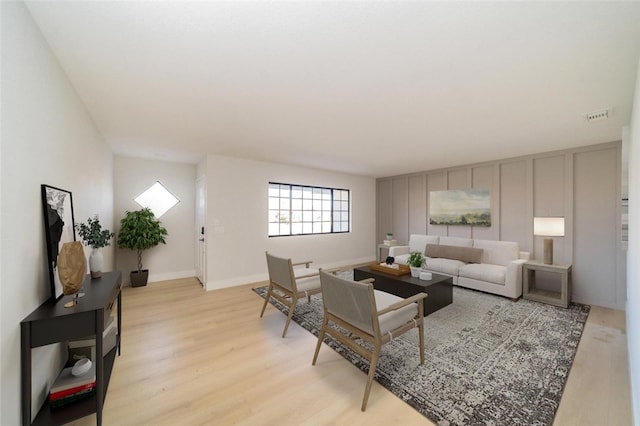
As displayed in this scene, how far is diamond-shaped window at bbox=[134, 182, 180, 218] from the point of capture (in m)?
4.69

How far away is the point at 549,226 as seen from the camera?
3.79m

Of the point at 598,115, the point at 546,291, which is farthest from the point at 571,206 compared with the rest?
the point at 598,115

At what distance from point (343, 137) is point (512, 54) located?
1997 mm

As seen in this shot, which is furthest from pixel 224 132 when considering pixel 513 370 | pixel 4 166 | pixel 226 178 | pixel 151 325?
pixel 513 370

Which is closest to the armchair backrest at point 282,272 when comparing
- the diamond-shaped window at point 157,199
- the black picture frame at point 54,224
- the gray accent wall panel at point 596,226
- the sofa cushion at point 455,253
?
the black picture frame at point 54,224

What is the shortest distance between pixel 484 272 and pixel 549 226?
1.19 metres

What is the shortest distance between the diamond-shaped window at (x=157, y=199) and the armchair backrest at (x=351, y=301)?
166 inches

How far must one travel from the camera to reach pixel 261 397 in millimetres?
1800

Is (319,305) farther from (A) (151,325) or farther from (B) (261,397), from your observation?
(A) (151,325)

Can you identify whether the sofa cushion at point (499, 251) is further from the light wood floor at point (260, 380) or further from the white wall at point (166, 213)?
the white wall at point (166, 213)

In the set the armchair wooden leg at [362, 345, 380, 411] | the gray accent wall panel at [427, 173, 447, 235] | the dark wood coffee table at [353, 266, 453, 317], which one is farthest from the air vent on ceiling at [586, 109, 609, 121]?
the armchair wooden leg at [362, 345, 380, 411]

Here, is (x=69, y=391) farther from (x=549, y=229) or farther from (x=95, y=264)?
(x=549, y=229)

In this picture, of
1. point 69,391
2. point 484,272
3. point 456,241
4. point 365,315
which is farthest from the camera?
point 456,241

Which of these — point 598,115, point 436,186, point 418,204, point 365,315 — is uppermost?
point 598,115
